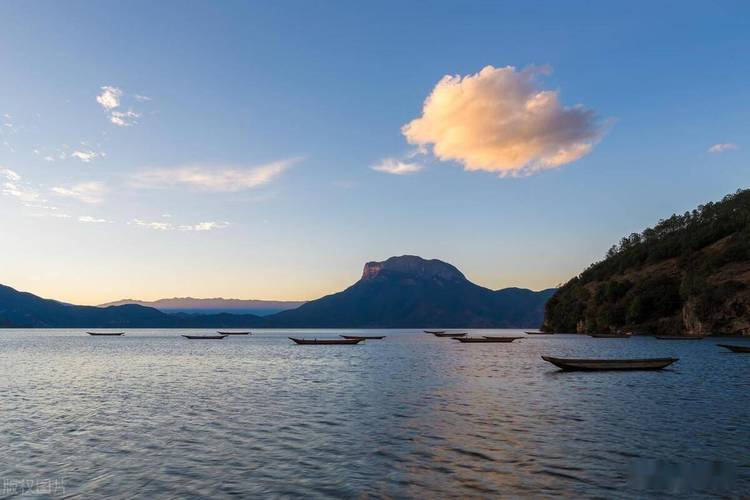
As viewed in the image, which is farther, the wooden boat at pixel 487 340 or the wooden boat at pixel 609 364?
the wooden boat at pixel 487 340

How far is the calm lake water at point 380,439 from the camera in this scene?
57.6 feet

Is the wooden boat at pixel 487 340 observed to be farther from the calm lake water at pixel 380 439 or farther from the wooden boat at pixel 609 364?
the calm lake water at pixel 380 439

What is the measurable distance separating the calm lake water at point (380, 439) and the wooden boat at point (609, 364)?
24.9ft

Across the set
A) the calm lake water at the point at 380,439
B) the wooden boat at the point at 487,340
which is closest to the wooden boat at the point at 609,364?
the calm lake water at the point at 380,439

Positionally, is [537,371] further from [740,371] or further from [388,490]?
[388,490]

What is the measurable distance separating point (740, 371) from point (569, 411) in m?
39.6

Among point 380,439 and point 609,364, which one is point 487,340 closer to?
point 609,364

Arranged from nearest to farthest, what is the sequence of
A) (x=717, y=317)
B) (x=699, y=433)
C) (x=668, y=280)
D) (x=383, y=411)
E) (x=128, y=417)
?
(x=699, y=433), (x=128, y=417), (x=383, y=411), (x=717, y=317), (x=668, y=280)

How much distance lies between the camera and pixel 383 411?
33.9 metres

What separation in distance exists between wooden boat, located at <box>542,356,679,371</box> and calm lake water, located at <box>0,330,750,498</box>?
759 cm

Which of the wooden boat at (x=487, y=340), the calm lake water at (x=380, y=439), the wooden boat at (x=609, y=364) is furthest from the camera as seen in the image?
the wooden boat at (x=487, y=340)

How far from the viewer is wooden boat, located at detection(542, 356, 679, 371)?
190ft

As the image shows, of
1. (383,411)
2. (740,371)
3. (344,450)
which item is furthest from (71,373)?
(740,371)

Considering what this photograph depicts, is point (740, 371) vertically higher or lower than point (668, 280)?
lower
